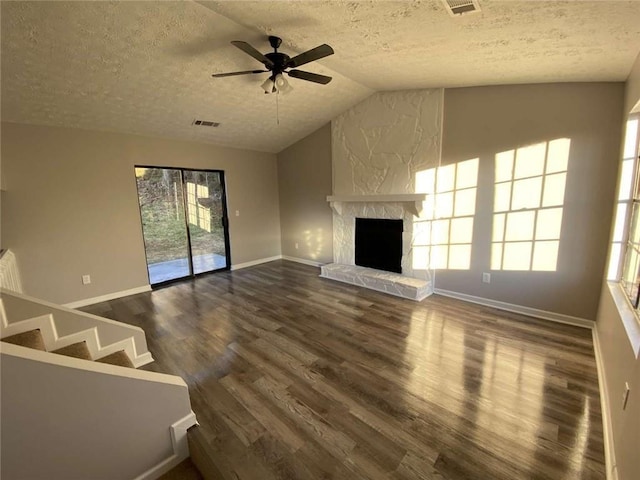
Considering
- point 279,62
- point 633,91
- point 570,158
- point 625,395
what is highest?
point 279,62

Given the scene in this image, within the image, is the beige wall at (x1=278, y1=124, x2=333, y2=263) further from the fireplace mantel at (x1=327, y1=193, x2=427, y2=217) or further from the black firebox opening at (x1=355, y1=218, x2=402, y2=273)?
the black firebox opening at (x1=355, y1=218, x2=402, y2=273)

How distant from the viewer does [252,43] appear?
2678mm

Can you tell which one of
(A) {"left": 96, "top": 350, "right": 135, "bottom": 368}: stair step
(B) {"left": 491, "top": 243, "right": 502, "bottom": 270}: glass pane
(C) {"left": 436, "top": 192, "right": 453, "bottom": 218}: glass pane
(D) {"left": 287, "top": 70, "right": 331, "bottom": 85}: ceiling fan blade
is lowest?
(A) {"left": 96, "top": 350, "right": 135, "bottom": 368}: stair step

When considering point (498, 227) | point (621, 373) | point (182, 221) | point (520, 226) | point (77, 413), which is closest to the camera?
point (77, 413)

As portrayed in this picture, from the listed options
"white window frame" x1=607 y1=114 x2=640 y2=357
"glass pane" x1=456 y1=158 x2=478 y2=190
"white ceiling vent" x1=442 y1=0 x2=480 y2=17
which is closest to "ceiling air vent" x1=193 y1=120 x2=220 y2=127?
"white ceiling vent" x1=442 y1=0 x2=480 y2=17

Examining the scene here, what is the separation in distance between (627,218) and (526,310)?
1344mm

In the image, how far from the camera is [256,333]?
2.91 metres

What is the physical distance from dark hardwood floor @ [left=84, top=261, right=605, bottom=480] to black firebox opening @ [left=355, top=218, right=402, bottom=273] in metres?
0.94

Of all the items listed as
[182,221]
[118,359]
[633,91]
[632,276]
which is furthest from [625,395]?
[182,221]

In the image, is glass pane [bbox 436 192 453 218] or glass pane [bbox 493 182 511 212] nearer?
glass pane [bbox 493 182 511 212]

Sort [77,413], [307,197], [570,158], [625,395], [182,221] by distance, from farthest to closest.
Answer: [307,197]
[182,221]
[570,158]
[625,395]
[77,413]

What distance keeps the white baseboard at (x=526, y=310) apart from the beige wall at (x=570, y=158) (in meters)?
0.05

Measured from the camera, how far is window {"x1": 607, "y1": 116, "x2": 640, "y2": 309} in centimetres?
220

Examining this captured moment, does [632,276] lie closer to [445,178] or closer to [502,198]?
[502,198]
